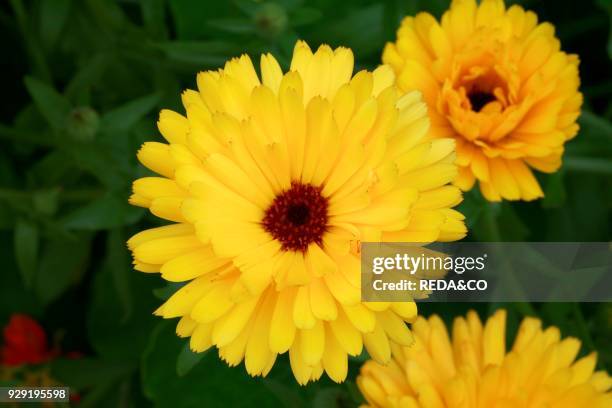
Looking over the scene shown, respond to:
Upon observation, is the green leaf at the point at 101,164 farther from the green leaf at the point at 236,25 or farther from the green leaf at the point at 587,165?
the green leaf at the point at 587,165

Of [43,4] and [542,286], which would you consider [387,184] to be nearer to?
[542,286]

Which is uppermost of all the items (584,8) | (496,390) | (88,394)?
(584,8)

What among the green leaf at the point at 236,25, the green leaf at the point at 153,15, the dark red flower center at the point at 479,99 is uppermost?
the green leaf at the point at 153,15

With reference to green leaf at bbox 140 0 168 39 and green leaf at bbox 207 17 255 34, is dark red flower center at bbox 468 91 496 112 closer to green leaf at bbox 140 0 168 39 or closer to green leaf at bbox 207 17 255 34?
green leaf at bbox 207 17 255 34

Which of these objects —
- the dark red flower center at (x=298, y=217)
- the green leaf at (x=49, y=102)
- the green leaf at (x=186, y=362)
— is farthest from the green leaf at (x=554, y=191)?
the green leaf at (x=49, y=102)

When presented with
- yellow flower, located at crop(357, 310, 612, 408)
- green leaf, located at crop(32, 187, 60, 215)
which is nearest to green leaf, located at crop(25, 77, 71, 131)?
green leaf, located at crop(32, 187, 60, 215)

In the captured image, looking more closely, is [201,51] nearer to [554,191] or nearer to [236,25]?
[236,25]

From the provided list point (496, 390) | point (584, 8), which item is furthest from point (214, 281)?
point (584, 8)
